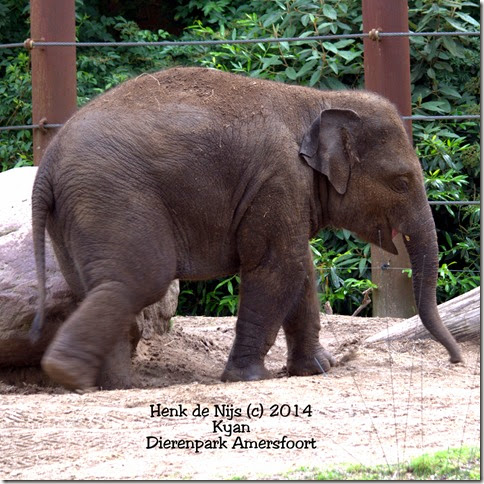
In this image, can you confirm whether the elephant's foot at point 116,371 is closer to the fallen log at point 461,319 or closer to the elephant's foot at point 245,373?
the elephant's foot at point 245,373

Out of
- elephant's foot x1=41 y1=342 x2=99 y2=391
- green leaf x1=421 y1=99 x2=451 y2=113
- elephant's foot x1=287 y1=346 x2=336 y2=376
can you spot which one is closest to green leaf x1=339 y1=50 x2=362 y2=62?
green leaf x1=421 y1=99 x2=451 y2=113

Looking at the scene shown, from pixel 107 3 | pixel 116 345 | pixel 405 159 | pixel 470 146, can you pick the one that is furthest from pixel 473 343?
pixel 107 3

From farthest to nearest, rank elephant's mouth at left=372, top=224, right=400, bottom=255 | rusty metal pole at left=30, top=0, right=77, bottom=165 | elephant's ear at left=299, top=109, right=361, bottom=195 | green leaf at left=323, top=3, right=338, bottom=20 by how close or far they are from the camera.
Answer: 1. green leaf at left=323, top=3, right=338, bottom=20
2. rusty metal pole at left=30, top=0, right=77, bottom=165
3. elephant's mouth at left=372, top=224, right=400, bottom=255
4. elephant's ear at left=299, top=109, right=361, bottom=195

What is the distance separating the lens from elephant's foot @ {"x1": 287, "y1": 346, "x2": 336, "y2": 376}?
7168 mm

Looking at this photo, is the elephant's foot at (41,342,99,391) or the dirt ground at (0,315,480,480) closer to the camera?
the dirt ground at (0,315,480,480)

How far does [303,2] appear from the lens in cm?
1059

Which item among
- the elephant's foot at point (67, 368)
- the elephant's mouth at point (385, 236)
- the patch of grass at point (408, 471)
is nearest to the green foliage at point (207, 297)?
the elephant's mouth at point (385, 236)

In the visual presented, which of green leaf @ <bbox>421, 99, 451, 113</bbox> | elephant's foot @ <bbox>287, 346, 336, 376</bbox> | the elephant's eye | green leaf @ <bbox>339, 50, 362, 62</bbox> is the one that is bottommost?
elephant's foot @ <bbox>287, 346, 336, 376</bbox>

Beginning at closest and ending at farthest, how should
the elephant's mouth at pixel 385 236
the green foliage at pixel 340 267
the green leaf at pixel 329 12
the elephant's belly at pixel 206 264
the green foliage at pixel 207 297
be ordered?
the elephant's belly at pixel 206 264, the elephant's mouth at pixel 385 236, the green foliage at pixel 340 267, the green leaf at pixel 329 12, the green foliage at pixel 207 297

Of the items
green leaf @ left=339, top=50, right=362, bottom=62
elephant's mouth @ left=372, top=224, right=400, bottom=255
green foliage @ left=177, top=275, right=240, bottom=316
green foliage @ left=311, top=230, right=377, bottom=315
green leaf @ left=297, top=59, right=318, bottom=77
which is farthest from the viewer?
green foliage @ left=177, top=275, right=240, bottom=316

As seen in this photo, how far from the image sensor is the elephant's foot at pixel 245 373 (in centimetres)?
673

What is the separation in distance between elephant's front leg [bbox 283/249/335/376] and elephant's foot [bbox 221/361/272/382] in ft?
1.50

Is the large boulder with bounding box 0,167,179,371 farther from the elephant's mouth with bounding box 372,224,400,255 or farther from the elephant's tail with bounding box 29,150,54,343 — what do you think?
the elephant's mouth with bounding box 372,224,400,255

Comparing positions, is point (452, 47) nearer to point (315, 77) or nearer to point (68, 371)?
point (315, 77)
